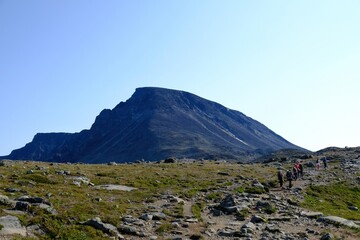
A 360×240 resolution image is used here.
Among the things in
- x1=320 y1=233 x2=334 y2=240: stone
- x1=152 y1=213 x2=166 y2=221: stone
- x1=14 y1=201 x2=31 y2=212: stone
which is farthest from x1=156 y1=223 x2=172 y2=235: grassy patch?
x1=320 y1=233 x2=334 y2=240: stone

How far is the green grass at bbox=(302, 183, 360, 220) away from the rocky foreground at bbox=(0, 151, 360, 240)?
45.7 inches

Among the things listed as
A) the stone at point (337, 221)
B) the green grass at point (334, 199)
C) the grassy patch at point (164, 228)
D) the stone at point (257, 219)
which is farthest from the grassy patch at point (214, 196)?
the grassy patch at point (164, 228)

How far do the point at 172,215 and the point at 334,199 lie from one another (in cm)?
2438

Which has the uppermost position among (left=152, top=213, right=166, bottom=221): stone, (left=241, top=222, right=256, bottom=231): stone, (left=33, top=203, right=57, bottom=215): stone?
(left=33, top=203, right=57, bottom=215): stone

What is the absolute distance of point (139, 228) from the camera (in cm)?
2581

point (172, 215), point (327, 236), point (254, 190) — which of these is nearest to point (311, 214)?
point (327, 236)

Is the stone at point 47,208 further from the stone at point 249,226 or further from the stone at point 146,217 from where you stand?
the stone at point 249,226

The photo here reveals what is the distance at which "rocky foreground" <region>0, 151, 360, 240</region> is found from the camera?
77.6ft

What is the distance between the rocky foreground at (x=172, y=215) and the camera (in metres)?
23.6

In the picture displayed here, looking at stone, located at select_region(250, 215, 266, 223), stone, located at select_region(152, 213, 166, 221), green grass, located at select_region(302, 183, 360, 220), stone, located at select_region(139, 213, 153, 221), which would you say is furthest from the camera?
green grass, located at select_region(302, 183, 360, 220)

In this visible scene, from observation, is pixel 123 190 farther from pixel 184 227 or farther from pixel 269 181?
pixel 269 181

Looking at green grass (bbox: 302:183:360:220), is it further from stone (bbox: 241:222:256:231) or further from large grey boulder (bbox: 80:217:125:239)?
large grey boulder (bbox: 80:217:125:239)

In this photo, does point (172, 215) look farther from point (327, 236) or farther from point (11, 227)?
point (11, 227)

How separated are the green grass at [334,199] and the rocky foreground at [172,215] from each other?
3.81 ft
